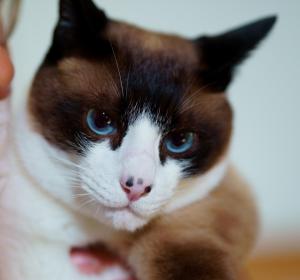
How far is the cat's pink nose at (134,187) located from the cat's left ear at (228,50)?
0.29m

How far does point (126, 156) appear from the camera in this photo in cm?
86

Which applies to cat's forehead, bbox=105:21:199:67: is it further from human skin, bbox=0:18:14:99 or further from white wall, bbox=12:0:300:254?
white wall, bbox=12:0:300:254

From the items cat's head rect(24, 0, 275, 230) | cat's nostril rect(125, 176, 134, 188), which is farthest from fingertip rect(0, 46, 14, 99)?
cat's nostril rect(125, 176, 134, 188)

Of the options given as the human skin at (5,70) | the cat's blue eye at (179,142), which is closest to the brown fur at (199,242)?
the cat's blue eye at (179,142)

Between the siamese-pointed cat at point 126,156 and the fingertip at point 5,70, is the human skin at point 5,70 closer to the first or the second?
the fingertip at point 5,70

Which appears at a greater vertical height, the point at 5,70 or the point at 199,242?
the point at 5,70

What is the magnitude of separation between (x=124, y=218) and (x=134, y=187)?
102 millimetres

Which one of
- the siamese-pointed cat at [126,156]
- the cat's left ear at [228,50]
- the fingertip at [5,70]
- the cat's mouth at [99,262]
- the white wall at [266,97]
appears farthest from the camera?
the white wall at [266,97]

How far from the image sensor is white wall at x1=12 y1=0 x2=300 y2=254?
1.84 meters

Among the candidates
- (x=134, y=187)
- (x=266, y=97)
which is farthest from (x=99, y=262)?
(x=266, y=97)

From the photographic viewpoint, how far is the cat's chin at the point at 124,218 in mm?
906

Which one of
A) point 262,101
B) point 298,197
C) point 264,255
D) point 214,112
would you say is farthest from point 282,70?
point 214,112

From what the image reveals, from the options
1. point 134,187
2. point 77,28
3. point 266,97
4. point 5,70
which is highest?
point 266,97

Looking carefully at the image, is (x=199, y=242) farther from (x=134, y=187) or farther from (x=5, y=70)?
(x=5, y=70)
